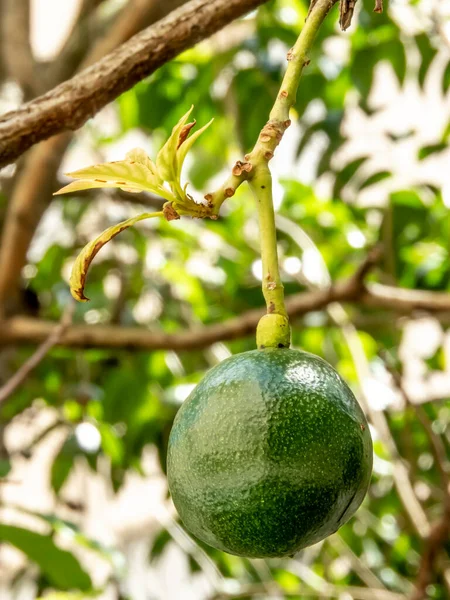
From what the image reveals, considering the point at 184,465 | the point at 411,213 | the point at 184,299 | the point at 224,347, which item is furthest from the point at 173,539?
the point at 184,465

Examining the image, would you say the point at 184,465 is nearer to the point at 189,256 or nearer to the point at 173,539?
the point at 173,539

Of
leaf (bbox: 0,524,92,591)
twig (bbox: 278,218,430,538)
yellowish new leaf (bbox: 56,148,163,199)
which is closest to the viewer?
yellowish new leaf (bbox: 56,148,163,199)

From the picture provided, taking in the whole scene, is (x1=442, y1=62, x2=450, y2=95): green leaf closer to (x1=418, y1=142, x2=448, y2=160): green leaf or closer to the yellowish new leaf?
(x1=418, y1=142, x2=448, y2=160): green leaf

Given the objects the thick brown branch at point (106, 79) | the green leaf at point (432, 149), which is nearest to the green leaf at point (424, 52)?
the green leaf at point (432, 149)

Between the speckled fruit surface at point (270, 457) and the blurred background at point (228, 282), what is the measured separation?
24.3 inches

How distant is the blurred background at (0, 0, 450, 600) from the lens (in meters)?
1.45

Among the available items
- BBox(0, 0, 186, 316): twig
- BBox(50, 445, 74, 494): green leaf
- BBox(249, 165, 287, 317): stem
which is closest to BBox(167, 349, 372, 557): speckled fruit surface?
BBox(249, 165, 287, 317): stem

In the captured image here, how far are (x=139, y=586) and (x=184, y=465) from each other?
294 centimetres

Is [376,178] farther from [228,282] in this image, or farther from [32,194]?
[32,194]

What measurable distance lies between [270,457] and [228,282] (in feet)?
4.44

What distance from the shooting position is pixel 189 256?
2.18 meters

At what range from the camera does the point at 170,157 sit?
49 cm

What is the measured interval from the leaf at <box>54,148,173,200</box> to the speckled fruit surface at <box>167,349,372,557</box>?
0.15 meters

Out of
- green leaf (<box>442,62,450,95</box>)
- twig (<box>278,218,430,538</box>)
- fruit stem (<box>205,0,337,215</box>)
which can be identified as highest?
fruit stem (<box>205,0,337,215</box>)
